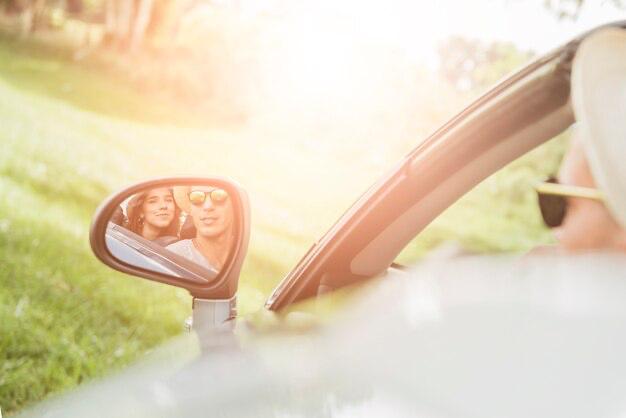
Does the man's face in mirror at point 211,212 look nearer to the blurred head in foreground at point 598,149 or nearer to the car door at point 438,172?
the car door at point 438,172

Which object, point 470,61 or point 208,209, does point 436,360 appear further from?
point 470,61

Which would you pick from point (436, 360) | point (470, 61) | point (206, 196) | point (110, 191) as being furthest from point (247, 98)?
point (436, 360)

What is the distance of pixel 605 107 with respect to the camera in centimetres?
173

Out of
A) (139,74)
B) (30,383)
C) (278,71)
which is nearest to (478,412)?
(30,383)

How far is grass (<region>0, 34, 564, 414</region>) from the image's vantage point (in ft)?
19.4

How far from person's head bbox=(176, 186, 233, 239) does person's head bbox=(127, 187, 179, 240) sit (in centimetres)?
3

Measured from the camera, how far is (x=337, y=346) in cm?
181

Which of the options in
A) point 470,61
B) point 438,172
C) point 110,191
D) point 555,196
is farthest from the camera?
point 470,61

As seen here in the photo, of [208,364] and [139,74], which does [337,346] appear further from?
[139,74]

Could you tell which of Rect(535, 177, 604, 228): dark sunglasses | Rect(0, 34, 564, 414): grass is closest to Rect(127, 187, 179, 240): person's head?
Rect(0, 34, 564, 414): grass

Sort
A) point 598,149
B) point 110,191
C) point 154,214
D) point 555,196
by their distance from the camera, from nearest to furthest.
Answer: point 598,149, point 555,196, point 154,214, point 110,191

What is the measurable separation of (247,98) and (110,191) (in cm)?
597

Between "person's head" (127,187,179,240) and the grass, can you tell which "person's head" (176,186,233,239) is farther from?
the grass

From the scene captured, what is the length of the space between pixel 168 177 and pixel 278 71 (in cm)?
1369
